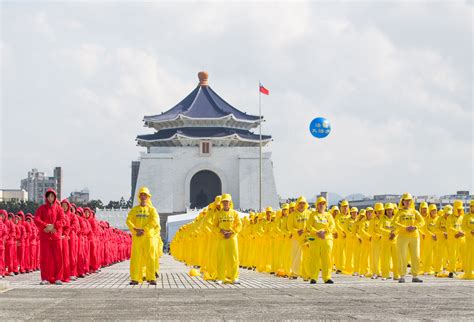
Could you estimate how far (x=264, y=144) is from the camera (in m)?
Answer: 82.8

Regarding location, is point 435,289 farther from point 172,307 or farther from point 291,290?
point 172,307

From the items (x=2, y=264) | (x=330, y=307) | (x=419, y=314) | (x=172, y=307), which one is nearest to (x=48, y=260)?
(x=2, y=264)

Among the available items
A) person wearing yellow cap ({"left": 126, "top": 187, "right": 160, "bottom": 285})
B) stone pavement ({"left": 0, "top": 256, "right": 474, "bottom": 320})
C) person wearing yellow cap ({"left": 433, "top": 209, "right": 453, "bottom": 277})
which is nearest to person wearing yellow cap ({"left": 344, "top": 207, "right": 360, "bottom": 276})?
person wearing yellow cap ({"left": 433, "top": 209, "right": 453, "bottom": 277})

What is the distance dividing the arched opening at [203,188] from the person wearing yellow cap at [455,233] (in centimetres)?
5881

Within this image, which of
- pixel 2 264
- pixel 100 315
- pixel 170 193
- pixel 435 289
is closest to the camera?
pixel 100 315

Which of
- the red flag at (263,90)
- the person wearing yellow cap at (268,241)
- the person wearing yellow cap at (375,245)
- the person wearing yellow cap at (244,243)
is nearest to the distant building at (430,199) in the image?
the red flag at (263,90)

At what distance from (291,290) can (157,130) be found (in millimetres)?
69121

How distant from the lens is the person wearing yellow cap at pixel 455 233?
20766 mm

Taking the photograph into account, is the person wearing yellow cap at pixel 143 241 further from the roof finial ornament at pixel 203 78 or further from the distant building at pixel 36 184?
the distant building at pixel 36 184

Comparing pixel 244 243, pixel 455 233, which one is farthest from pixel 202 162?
pixel 455 233

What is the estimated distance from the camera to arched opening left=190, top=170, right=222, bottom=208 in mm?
80012

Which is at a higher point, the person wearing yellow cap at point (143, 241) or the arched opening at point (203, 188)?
the arched opening at point (203, 188)

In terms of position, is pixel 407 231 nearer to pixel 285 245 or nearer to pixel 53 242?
pixel 285 245

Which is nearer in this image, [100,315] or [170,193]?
[100,315]
